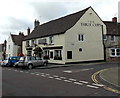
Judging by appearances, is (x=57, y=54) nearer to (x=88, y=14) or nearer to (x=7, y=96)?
(x=88, y=14)

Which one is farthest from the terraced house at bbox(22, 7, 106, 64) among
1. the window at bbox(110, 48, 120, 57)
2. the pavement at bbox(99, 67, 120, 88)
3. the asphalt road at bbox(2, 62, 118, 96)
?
the asphalt road at bbox(2, 62, 118, 96)

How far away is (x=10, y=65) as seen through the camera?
25922 millimetres

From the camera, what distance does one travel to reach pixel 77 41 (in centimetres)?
2686

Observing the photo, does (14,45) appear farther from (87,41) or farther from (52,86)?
(52,86)

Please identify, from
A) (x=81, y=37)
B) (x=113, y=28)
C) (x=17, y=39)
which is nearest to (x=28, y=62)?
(x=81, y=37)

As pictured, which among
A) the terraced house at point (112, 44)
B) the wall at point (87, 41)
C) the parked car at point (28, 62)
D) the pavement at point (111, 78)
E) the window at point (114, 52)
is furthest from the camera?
the window at point (114, 52)

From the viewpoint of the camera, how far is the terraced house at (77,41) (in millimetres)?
26047

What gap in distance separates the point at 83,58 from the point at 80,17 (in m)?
7.16

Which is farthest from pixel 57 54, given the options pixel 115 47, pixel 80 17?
pixel 115 47

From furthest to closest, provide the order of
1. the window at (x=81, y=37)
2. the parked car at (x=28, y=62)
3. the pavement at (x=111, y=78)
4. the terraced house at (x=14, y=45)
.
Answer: the terraced house at (x=14, y=45) < the window at (x=81, y=37) < the parked car at (x=28, y=62) < the pavement at (x=111, y=78)

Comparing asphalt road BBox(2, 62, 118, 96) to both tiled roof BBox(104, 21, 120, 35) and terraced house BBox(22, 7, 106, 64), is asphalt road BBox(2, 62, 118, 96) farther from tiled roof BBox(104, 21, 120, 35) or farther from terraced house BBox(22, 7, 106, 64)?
tiled roof BBox(104, 21, 120, 35)

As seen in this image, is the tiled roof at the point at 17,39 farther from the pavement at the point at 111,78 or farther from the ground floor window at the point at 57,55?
the pavement at the point at 111,78

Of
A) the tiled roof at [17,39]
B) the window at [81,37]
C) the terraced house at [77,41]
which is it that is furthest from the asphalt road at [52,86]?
the tiled roof at [17,39]

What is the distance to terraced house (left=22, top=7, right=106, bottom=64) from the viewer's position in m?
26.0
